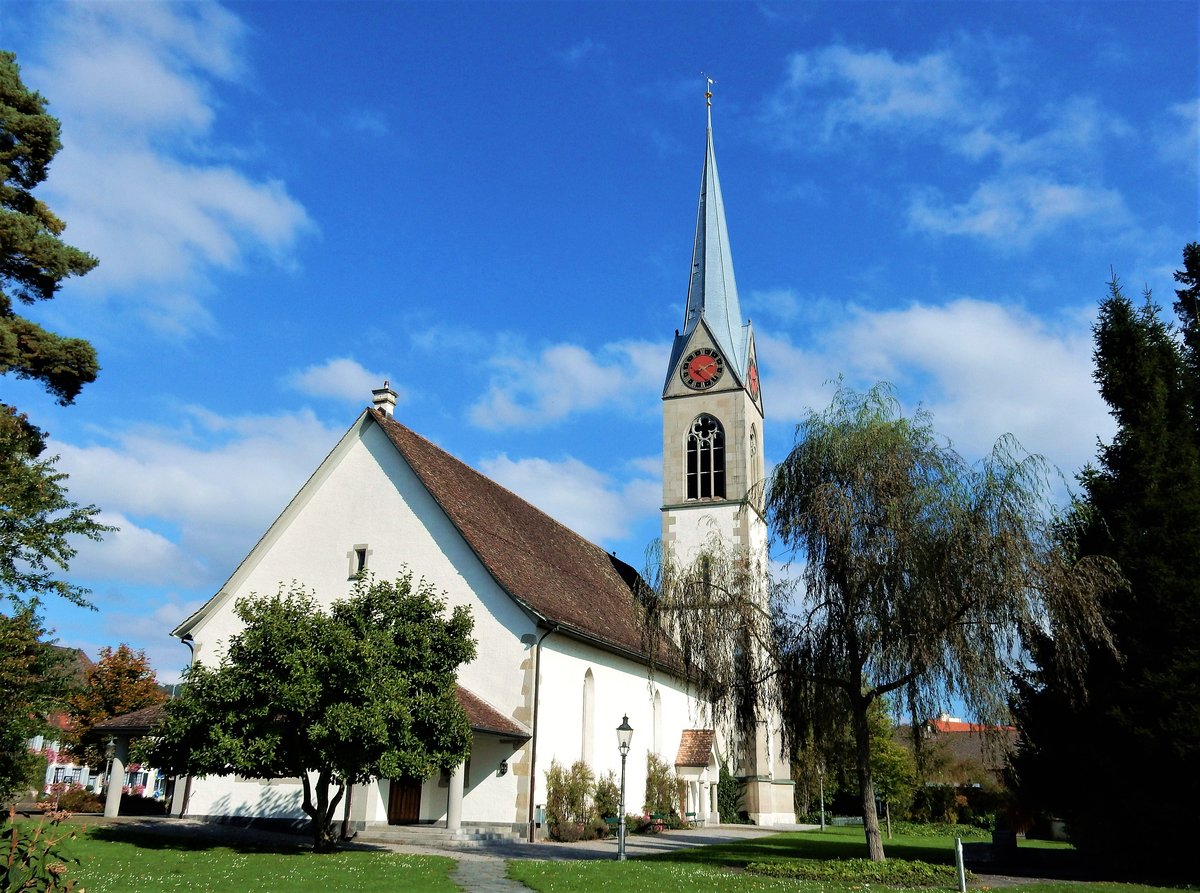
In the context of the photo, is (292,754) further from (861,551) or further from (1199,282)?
(1199,282)

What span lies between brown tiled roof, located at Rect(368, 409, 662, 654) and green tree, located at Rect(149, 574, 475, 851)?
→ 19.1 ft

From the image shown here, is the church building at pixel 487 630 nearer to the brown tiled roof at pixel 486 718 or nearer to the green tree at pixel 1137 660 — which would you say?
the brown tiled roof at pixel 486 718

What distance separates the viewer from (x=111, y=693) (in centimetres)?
3241

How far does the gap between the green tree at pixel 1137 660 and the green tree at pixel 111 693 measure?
28238 mm

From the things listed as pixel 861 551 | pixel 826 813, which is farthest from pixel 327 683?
pixel 826 813

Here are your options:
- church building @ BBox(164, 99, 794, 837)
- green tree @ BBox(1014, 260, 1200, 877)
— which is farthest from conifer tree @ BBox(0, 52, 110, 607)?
green tree @ BBox(1014, 260, 1200, 877)

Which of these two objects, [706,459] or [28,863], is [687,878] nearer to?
[28,863]

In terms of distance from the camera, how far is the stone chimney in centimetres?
2852

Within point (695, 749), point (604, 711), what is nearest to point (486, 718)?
point (604, 711)

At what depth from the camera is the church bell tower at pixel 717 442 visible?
3812 centimetres

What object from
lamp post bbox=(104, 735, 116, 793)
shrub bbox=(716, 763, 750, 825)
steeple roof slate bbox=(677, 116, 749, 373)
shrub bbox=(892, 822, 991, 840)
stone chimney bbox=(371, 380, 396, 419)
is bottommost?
shrub bbox=(892, 822, 991, 840)

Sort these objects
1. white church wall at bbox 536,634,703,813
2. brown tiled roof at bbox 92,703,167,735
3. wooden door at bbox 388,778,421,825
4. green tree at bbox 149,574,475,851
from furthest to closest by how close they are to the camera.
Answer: white church wall at bbox 536,634,703,813
wooden door at bbox 388,778,421,825
brown tiled roof at bbox 92,703,167,735
green tree at bbox 149,574,475,851

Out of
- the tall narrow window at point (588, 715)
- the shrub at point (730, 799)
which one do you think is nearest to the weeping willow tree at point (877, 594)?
the tall narrow window at point (588, 715)

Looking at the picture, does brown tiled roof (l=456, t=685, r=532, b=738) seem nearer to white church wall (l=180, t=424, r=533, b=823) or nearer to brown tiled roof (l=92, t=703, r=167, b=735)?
white church wall (l=180, t=424, r=533, b=823)
